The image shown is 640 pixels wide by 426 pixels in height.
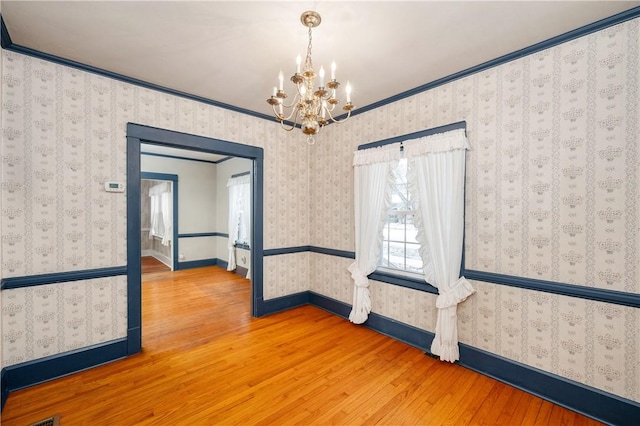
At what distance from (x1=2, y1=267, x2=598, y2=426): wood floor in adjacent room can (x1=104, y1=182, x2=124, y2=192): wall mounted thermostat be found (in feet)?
5.48

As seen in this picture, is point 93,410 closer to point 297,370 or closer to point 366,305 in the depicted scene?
point 297,370

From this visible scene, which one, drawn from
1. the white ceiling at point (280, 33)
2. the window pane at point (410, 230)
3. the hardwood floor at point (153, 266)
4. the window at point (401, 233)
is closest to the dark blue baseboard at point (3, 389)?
the white ceiling at point (280, 33)

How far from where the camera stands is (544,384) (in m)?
2.14

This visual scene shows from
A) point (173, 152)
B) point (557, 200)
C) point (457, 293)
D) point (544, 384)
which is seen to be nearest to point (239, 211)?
point (173, 152)

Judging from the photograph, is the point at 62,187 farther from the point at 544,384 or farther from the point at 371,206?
the point at 544,384

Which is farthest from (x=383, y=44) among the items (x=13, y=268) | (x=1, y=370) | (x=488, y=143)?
(x=1, y=370)

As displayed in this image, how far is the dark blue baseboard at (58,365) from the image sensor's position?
220 cm

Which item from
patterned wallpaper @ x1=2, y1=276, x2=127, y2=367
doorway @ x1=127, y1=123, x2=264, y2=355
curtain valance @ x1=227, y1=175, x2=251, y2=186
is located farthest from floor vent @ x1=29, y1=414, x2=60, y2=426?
curtain valance @ x1=227, y1=175, x2=251, y2=186

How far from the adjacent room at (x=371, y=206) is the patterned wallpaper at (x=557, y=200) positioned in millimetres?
13

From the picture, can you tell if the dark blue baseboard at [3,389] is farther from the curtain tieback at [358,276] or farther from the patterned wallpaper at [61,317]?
the curtain tieback at [358,276]

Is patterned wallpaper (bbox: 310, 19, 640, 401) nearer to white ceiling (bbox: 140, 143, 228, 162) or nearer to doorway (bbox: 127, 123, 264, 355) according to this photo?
doorway (bbox: 127, 123, 264, 355)

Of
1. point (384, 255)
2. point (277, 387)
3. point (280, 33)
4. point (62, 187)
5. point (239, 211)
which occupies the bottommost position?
point (277, 387)

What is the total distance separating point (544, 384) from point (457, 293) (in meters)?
0.87

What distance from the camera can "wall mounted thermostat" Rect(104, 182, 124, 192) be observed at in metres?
2.62
